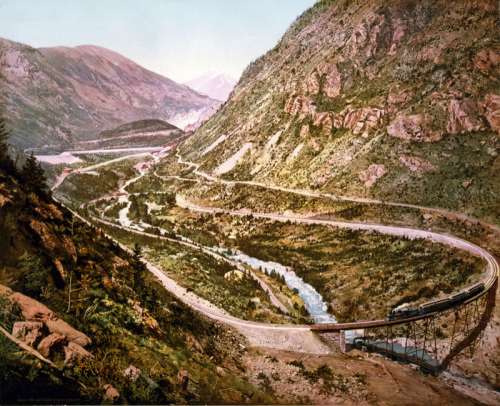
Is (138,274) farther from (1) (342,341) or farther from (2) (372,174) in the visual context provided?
(2) (372,174)

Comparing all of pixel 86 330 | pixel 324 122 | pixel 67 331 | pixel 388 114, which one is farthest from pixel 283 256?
pixel 67 331

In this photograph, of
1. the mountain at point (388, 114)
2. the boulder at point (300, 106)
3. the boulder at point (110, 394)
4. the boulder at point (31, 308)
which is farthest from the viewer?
the boulder at point (300, 106)

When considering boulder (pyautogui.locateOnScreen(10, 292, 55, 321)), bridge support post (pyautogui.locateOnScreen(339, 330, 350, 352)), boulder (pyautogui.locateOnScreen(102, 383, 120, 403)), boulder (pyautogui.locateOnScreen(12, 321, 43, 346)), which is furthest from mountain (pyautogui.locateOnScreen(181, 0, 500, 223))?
boulder (pyautogui.locateOnScreen(12, 321, 43, 346))

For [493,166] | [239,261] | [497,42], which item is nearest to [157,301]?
[239,261]

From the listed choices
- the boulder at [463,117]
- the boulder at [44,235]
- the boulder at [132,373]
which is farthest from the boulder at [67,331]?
the boulder at [463,117]

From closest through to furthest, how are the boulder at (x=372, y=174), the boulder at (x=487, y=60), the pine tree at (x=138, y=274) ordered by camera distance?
the pine tree at (x=138, y=274) < the boulder at (x=372, y=174) < the boulder at (x=487, y=60)

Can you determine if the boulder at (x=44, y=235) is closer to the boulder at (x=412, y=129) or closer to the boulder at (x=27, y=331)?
the boulder at (x=27, y=331)

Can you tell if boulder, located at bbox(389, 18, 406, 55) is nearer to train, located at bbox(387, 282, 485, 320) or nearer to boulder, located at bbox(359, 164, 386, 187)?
boulder, located at bbox(359, 164, 386, 187)
